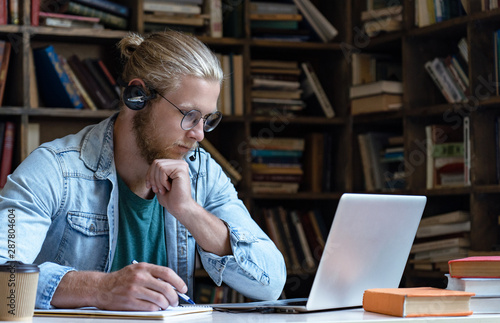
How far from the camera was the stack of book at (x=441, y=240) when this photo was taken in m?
2.74

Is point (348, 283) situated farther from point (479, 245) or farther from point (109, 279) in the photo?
point (479, 245)

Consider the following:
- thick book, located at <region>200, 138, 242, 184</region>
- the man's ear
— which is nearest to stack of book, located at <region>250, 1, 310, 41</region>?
thick book, located at <region>200, 138, 242, 184</region>

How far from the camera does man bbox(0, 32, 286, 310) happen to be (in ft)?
5.39

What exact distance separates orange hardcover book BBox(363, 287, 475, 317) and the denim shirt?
42cm

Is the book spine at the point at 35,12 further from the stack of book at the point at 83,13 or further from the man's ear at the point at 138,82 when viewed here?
the man's ear at the point at 138,82

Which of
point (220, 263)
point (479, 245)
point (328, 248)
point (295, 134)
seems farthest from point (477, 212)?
point (328, 248)

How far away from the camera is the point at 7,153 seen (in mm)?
2879

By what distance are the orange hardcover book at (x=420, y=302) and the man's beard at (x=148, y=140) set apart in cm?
71

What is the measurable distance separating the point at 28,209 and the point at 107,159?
0.30 m

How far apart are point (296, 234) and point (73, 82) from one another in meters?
1.23

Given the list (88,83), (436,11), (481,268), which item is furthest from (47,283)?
(436,11)

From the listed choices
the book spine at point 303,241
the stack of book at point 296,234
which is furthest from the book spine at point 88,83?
the book spine at point 303,241

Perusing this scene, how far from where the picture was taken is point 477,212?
2678 millimetres

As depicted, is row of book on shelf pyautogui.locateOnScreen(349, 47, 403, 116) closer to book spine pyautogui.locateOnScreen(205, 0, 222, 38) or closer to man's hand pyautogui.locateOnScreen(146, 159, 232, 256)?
book spine pyautogui.locateOnScreen(205, 0, 222, 38)
